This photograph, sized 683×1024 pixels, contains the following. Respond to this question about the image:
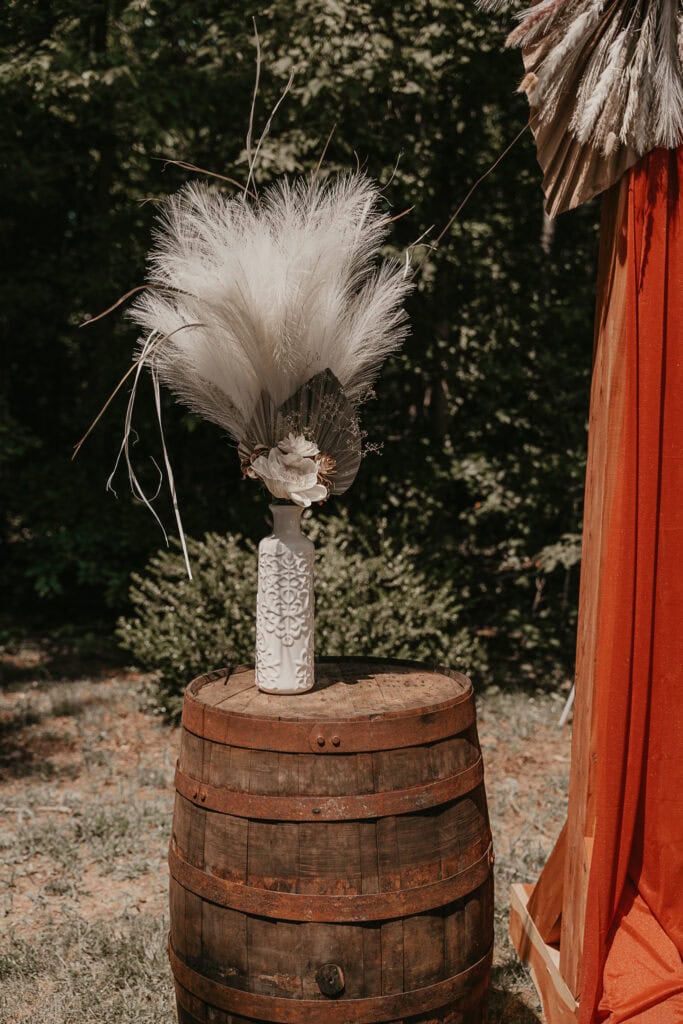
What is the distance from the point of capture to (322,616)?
565cm

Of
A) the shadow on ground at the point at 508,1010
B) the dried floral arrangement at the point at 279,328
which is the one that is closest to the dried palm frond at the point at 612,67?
the dried floral arrangement at the point at 279,328

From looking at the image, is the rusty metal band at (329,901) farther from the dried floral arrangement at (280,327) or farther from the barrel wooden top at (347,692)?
the dried floral arrangement at (280,327)

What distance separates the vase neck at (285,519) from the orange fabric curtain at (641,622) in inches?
31.7

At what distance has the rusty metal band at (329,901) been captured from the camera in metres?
2.04

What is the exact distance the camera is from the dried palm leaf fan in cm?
233

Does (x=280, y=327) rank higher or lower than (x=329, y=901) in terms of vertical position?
higher

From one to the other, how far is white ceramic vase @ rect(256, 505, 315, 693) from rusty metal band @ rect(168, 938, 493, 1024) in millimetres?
Result: 678

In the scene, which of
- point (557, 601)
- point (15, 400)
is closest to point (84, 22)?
point (15, 400)

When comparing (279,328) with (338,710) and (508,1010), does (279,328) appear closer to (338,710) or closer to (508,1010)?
(338,710)

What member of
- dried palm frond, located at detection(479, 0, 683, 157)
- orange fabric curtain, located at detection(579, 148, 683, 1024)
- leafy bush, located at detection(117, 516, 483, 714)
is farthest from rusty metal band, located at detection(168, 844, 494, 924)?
leafy bush, located at detection(117, 516, 483, 714)

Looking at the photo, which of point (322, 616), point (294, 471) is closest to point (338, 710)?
point (294, 471)

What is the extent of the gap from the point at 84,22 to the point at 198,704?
622cm

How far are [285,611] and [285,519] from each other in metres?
0.23

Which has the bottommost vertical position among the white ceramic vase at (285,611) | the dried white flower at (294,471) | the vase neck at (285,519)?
the white ceramic vase at (285,611)
